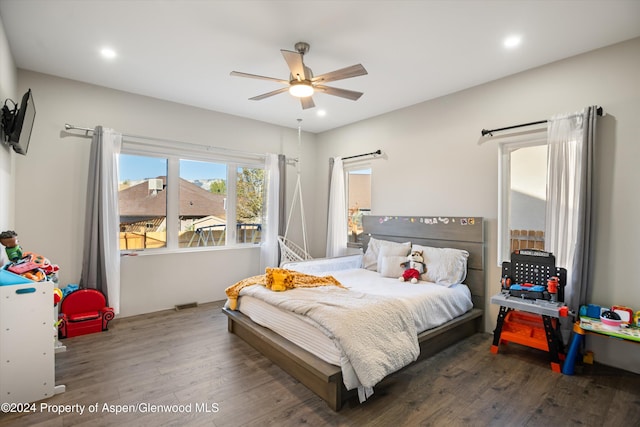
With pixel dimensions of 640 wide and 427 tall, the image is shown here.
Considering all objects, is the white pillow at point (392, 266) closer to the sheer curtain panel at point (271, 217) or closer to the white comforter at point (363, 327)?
the white comforter at point (363, 327)

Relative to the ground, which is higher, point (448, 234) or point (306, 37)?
point (306, 37)

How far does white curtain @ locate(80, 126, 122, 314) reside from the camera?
3.46 metres

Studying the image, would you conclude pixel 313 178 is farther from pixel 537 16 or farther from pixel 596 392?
pixel 596 392

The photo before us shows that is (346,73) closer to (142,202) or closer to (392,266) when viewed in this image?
(392,266)

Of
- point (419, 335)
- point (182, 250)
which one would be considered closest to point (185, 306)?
point (182, 250)

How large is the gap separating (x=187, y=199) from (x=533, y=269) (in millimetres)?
4203

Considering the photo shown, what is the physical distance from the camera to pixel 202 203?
4543mm

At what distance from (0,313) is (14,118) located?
59.5 inches

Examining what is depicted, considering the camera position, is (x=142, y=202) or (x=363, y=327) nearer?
(x=363, y=327)

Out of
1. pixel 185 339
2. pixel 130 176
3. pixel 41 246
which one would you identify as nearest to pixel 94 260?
pixel 41 246

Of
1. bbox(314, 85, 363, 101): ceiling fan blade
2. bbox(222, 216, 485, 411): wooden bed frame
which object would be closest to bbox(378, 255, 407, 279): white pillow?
bbox(222, 216, 485, 411): wooden bed frame

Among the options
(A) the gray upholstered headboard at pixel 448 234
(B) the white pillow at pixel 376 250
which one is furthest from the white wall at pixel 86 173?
(A) the gray upholstered headboard at pixel 448 234

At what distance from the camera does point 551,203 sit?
115 inches

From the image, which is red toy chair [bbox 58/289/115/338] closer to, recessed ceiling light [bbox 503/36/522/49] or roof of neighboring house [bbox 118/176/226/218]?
roof of neighboring house [bbox 118/176/226/218]
